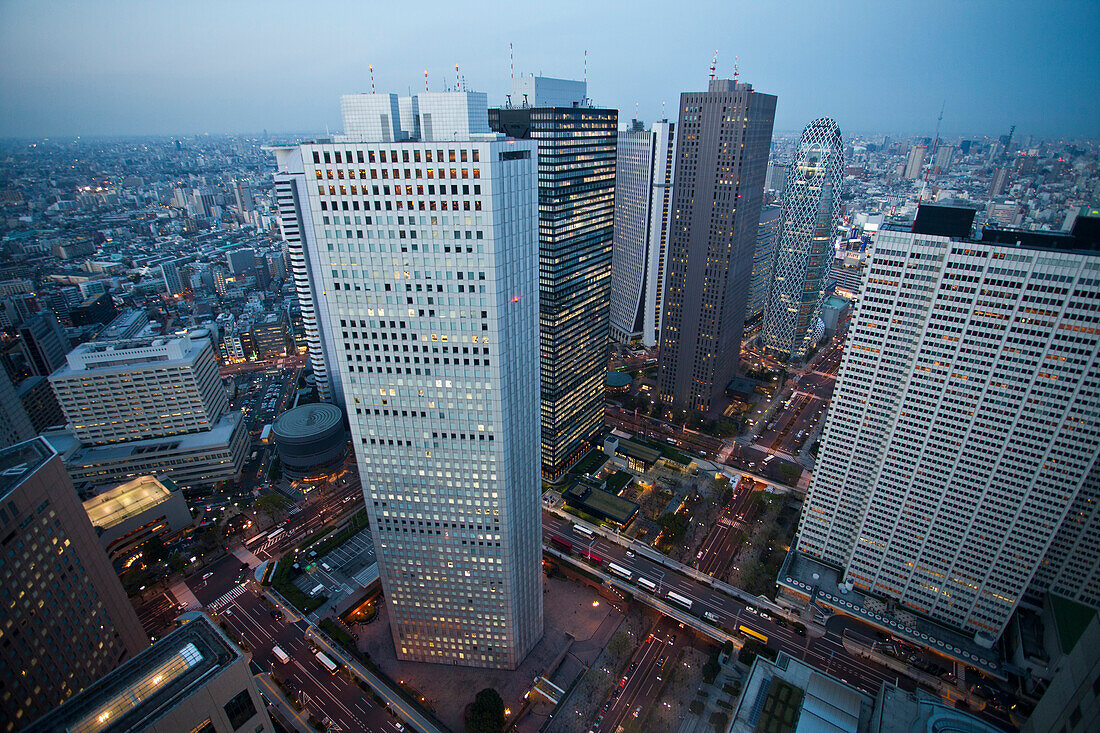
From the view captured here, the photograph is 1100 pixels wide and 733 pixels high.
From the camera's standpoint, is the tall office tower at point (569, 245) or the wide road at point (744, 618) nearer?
the wide road at point (744, 618)

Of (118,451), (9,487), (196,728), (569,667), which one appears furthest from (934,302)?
(118,451)

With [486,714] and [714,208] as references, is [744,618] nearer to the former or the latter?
[486,714]

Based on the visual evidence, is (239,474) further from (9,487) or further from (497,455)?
(497,455)

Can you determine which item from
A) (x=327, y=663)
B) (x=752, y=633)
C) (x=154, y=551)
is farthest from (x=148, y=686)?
(x=752, y=633)

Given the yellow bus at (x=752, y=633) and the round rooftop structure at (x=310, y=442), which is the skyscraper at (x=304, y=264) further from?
the yellow bus at (x=752, y=633)

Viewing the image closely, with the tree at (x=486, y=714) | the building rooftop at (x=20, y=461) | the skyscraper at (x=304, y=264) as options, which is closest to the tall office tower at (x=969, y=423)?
the tree at (x=486, y=714)

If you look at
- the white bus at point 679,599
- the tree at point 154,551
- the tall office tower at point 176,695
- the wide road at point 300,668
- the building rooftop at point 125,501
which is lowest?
the wide road at point 300,668
